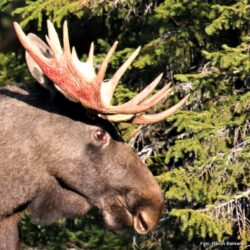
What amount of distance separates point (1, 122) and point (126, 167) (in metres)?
0.97

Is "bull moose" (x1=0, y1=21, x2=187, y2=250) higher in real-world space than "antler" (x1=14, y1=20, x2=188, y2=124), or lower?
lower

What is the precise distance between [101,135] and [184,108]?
1.57 m

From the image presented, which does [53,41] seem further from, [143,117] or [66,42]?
[143,117]

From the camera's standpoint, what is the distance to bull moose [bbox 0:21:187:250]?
713cm

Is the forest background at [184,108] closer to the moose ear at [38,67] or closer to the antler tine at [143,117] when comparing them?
the antler tine at [143,117]

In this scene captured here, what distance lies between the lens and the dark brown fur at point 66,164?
281 inches

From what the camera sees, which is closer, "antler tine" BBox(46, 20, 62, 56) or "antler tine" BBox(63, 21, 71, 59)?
"antler tine" BBox(63, 21, 71, 59)

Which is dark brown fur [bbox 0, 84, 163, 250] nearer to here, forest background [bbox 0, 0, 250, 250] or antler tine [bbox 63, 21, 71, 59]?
antler tine [bbox 63, 21, 71, 59]

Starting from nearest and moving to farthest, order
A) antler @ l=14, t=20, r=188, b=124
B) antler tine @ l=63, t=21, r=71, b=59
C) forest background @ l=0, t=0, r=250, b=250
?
antler tine @ l=63, t=21, r=71, b=59 → antler @ l=14, t=20, r=188, b=124 → forest background @ l=0, t=0, r=250, b=250

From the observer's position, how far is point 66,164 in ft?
23.5

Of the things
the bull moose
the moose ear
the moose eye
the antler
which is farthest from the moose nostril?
the moose ear

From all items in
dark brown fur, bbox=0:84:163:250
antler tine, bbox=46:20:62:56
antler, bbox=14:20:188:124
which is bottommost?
dark brown fur, bbox=0:84:163:250

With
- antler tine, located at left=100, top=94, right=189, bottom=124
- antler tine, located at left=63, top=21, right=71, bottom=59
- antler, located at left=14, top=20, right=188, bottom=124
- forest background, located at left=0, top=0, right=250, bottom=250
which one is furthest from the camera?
forest background, located at left=0, top=0, right=250, bottom=250

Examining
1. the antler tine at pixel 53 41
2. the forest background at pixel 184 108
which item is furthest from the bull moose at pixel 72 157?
the forest background at pixel 184 108
